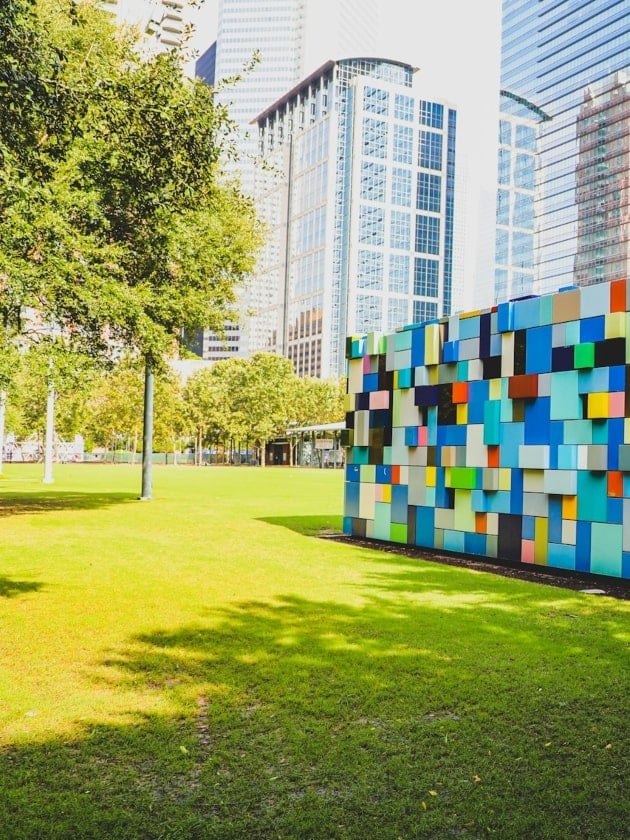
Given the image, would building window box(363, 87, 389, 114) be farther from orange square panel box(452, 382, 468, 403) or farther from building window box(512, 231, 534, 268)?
orange square panel box(452, 382, 468, 403)

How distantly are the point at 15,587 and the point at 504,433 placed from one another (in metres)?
7.63

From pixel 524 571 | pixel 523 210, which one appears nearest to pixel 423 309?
pixel 523 210

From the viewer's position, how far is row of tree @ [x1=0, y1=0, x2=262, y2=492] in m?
9.26

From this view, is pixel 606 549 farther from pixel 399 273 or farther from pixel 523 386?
pixel 399 273

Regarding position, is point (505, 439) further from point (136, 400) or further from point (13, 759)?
point (136, 400)

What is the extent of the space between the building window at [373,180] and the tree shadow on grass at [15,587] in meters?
159

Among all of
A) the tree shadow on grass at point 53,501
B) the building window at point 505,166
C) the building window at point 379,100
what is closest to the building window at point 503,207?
the building window at point 505,166

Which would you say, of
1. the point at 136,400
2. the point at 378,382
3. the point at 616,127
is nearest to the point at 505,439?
the point at 378,382

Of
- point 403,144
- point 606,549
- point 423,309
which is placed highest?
point 403,144

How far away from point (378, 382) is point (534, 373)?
407 centimetres

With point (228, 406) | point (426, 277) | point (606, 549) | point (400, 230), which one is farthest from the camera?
point (426, 277)

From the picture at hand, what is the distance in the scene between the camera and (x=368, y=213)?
160m

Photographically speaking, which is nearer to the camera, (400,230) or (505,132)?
(400,230)

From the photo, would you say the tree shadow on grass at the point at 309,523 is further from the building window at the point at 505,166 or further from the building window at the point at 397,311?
the building window at the point at 505,166
